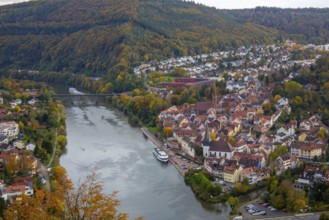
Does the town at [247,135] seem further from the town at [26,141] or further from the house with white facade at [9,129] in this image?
the house with white facade at [9,129]

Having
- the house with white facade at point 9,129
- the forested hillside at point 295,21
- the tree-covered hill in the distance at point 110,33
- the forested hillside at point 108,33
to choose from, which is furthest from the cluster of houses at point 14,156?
the forested hillside at point 295,21

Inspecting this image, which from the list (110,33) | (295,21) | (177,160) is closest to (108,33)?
(110,33)

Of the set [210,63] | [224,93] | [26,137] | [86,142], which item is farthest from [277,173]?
[210,63]

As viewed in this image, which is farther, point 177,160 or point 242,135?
point 242,135

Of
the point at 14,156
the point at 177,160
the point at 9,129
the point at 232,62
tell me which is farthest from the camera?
the point at 232,62

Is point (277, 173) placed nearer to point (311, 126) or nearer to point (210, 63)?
point (311, 126)

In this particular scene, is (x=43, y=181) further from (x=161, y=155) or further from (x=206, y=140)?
(x=206, y=140)
